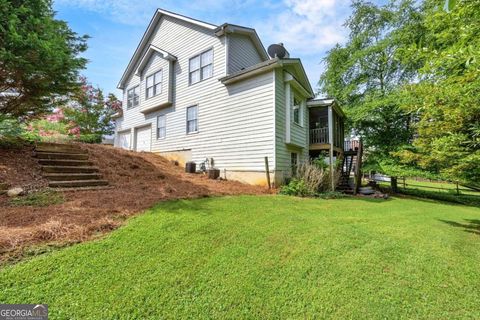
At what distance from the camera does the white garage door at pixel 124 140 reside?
17219mm

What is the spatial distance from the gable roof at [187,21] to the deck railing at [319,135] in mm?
5654

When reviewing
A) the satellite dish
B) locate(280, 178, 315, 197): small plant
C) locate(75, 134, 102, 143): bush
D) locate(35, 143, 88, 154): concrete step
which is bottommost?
locate(280, 178, 315, 197): small plant

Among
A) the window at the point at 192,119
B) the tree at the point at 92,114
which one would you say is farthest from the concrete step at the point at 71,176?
the tree at the point at 92,114

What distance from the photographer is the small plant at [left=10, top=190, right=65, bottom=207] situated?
14.9 feet

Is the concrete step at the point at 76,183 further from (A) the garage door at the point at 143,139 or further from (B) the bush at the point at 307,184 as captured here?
(A) the garage door at the point at 143,139

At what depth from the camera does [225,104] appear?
35.9 ft

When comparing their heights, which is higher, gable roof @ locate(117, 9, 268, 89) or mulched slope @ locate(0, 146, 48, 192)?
gable roof @ locate(117, 9, 268, 89)

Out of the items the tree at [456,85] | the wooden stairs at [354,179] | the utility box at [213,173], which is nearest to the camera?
the tree at [456,85]

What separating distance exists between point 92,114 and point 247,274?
23.5 meters

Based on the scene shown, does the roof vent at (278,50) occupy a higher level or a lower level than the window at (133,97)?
higher

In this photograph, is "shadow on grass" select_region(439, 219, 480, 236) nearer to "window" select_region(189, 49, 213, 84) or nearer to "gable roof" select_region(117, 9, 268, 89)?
"window" select_region(189, 49, 213, 84)

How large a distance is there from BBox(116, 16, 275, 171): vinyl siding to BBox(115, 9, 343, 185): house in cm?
4

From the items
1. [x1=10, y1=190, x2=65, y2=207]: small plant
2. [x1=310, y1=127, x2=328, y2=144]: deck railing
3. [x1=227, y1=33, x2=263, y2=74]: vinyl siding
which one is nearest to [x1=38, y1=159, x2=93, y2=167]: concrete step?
[x1=10, y1=190, x2=65, y2=207]: small plant

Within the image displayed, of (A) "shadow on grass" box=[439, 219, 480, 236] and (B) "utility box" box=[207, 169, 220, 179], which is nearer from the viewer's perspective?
(A) "shadow on grass" box=[439, 219, 480, 236]
